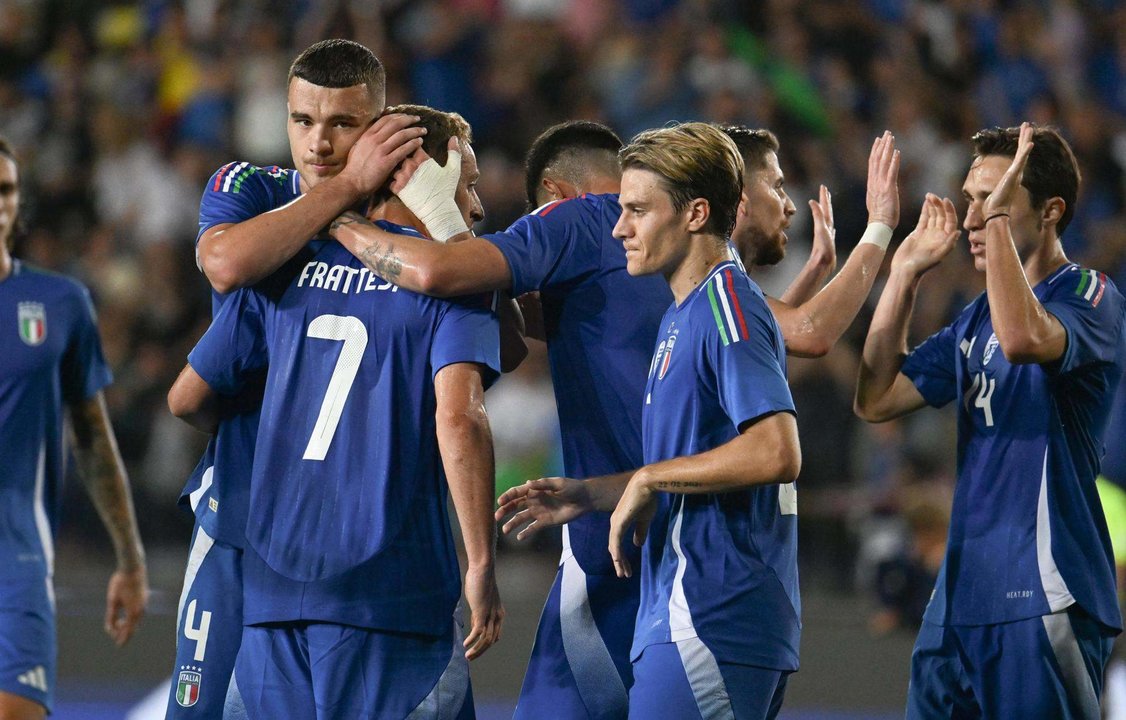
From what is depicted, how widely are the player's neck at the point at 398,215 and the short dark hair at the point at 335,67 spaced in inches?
14.6

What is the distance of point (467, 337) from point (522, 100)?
29.2 feet

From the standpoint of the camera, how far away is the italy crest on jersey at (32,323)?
18.8 feet

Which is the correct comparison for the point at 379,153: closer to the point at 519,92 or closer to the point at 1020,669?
the point at 1020,669

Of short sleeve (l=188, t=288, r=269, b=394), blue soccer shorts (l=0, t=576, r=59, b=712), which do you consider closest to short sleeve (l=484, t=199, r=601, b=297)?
short sleeve (l=188, t=288, r=269, b=394)

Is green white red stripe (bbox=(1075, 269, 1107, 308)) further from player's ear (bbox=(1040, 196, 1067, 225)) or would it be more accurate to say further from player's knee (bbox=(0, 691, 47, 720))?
player's knee (bbox=(0, 691, 47, 720))

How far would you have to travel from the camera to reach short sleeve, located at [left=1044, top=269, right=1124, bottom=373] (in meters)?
4.68

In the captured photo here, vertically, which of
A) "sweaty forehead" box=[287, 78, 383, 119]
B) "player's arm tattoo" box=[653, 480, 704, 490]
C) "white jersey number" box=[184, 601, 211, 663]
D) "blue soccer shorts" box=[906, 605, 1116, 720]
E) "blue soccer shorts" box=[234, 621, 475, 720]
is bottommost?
"blue soccer shorts" box=[906, 605, 1116, 720]

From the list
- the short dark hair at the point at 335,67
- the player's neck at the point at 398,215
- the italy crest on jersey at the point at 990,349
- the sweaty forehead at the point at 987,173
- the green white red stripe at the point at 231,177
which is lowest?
the italy crest on jersey at the point at 990,349

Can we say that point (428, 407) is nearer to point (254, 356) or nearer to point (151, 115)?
point (254, 356)

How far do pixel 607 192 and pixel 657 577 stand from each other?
1.53m

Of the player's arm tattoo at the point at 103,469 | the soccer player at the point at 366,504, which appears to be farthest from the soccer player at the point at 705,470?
the player's arm tattoo at the point at 103,469

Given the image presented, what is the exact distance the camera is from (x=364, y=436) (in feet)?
13.7

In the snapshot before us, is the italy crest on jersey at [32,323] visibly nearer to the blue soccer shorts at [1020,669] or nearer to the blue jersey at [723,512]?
the blue jersey at [723,512]

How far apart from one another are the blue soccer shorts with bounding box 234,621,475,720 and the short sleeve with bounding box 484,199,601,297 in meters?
1.08
